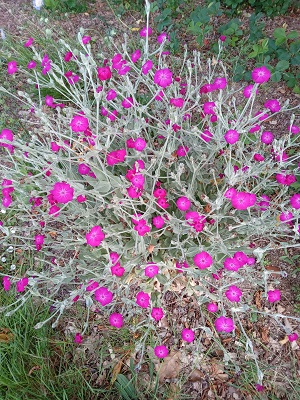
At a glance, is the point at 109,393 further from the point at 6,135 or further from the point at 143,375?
the point at 6,135

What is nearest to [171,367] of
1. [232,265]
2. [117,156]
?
[232,265]

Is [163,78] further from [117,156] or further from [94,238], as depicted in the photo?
[94,238]

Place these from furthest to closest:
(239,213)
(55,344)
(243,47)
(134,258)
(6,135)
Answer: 1. (243,47)
2. (55,344)
3. (239,213)
4. (134,258)
5. (6,135)

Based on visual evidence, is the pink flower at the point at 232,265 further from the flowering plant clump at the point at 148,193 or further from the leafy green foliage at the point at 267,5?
the leafy green foliage at the point at 267,5

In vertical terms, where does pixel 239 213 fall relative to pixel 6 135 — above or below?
below

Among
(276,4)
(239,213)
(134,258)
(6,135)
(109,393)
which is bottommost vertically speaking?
(109,393)

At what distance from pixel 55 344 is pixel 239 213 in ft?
4.23

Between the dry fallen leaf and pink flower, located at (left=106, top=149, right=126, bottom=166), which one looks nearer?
pink flower, located at (left=106, top=149, right=126, bottom=166)

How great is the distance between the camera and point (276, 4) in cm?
329

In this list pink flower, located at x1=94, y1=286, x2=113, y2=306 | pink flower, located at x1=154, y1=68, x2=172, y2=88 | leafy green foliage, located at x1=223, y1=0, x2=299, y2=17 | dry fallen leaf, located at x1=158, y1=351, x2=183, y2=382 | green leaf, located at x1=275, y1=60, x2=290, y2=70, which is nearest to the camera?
pink flower, located at x1=154, y1=68, x2=172, y2=88

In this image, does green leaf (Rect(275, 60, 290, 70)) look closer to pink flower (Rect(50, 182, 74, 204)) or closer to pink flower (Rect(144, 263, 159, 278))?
pink flower (Rect(144, 263, 159, 278))

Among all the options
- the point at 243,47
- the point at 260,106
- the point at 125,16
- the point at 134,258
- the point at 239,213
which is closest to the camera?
the point at 134,258

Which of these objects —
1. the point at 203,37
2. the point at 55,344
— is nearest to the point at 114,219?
the point at 55,344

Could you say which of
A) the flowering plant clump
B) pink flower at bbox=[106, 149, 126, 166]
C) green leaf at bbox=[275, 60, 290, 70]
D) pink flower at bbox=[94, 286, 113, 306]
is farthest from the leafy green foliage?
pink flower at bbox=[94, 286, 113, 306]
